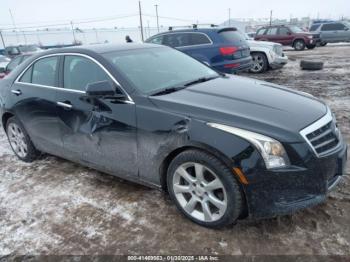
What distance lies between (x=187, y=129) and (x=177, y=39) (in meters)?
7.21

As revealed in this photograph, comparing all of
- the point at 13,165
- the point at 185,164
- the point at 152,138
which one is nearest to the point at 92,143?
the point at 152,138

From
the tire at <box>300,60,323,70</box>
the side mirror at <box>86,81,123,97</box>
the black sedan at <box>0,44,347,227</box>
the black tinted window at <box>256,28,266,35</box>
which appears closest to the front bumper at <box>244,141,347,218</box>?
the black sedan at <box>0,44,347,227</box>

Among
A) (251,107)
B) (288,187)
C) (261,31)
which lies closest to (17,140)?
(251,107)

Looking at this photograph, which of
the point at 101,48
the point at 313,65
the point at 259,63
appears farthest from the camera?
the point at 313,65

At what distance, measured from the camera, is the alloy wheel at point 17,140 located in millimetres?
4457

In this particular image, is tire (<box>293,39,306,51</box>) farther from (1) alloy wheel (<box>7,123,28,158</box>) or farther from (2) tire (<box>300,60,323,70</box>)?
(1) alloy wheel (<box>7,123,28,158</box>)

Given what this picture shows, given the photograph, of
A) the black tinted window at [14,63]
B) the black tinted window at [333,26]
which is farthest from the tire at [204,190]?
the black tinted window at [333,26]

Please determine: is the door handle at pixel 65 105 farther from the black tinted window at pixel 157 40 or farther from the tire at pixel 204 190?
the black tinted window at pixel 157 40

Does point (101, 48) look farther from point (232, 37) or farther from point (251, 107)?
point (232, 37)

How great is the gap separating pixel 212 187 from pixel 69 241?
1.36 meters

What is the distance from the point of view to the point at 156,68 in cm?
349

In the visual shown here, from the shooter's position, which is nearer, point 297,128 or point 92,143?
point 297,128

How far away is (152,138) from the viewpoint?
9.29 ft

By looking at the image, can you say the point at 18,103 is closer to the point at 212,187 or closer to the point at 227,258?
the point at 212,187
